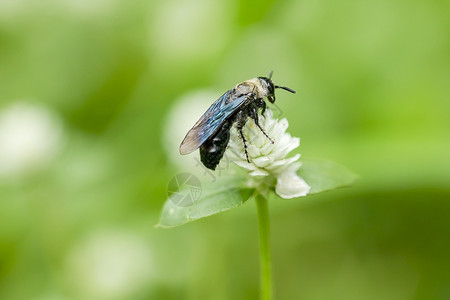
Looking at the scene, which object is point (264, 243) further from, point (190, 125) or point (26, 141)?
point (26, 141)

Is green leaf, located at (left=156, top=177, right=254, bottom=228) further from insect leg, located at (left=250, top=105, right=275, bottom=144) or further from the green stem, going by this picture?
insect leg, located at (left=250, top=105, right=275, bottom=144)

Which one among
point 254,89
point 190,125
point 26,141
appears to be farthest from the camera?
point 26,141

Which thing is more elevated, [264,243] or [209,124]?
[209,124]

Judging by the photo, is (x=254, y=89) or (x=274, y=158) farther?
(x=254, y=89)

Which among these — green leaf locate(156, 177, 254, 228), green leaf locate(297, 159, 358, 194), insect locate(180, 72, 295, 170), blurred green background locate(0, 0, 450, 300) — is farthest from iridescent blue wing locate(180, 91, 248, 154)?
blurred green background locate(0, 0, 450, 300)

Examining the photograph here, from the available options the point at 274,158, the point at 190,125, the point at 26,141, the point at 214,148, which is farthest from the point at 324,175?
the point at 26,141

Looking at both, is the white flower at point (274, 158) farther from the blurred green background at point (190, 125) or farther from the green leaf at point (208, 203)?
the blurred green background at point (190, 125)

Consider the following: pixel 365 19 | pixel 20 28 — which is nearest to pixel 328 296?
pixel 365 19
